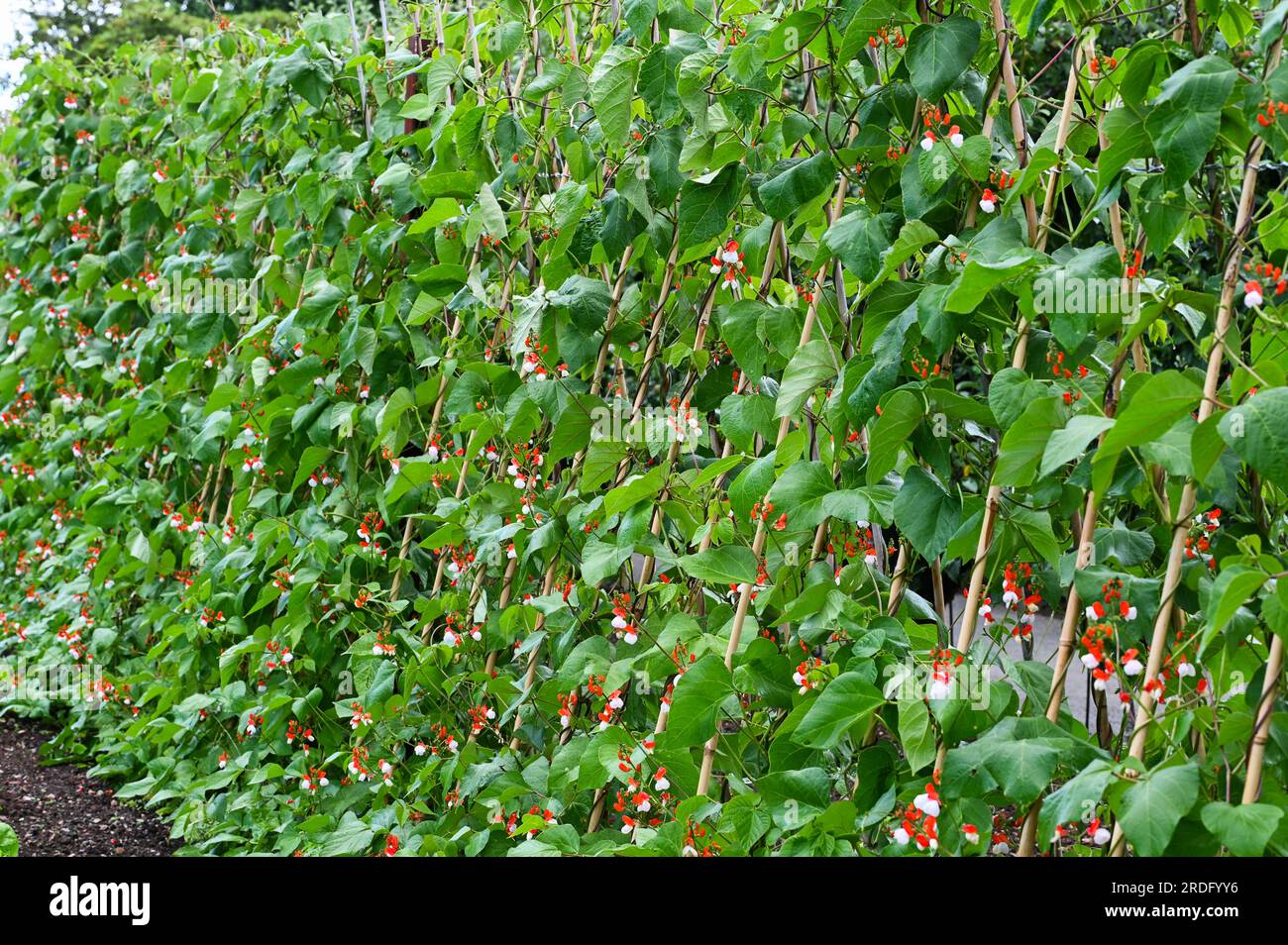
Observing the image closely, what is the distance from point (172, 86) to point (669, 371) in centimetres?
229

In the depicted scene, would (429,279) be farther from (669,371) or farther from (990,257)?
(990,257)

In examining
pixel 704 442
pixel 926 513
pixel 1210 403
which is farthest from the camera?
pixel 704 442

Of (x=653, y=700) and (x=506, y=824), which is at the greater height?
(x=653, y=700)

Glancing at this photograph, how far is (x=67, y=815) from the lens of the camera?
10.6ft

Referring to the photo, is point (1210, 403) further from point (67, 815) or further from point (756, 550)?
point (67, 815)

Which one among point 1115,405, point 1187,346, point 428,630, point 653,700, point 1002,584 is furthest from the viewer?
point 1187,346

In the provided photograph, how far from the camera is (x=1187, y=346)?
4184 mm

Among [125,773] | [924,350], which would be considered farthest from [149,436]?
[924,350]

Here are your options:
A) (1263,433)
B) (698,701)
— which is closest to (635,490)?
(698,701)

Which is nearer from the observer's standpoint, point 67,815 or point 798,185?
point 798,185

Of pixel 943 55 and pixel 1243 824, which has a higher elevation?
pixel 943 55

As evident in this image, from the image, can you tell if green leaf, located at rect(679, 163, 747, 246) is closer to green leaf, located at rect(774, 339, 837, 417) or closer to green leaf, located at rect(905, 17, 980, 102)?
green leaf, located at rect(774, 339, 837, 417)

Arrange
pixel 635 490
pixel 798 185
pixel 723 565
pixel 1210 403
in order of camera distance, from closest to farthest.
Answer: pixel 1210 403 < pixel 798 185 < pixel 723 565 < pixel 635 490

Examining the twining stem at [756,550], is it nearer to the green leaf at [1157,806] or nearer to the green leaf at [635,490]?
the green leaf at [635,490]
